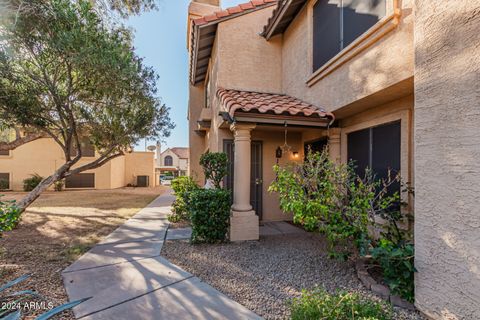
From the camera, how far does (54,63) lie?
746 cm

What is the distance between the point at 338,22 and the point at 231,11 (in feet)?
13.7

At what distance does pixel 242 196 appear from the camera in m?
6.66

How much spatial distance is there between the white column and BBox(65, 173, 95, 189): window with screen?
2431 centimetres

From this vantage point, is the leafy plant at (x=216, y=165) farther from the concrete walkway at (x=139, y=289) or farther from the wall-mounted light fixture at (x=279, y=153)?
the wall-mounted light fixture at (x=279, y=153)

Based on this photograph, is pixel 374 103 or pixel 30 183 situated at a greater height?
pixel 374 103

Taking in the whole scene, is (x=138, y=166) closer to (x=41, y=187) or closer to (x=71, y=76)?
(x=41, y=187)

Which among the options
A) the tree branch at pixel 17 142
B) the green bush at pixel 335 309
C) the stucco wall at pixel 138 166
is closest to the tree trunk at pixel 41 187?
the tree branch at pixel 17 142

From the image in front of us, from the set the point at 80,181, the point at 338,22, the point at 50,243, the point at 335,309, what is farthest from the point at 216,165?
the point at 80,181

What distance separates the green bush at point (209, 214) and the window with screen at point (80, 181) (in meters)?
23.8

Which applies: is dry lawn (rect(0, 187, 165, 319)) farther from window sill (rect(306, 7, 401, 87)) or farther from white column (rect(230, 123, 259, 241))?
window sill (rect(306, 7, 401, 87))

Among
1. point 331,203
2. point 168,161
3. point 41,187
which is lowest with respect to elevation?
point 41,187

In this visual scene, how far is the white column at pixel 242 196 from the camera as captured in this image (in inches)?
258

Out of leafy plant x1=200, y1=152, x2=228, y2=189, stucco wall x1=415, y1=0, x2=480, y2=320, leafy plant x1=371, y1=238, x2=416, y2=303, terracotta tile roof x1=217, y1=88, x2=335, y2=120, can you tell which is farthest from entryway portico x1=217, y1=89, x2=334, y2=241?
leafy plant x1=371, y1=238, x2=416, y2=303

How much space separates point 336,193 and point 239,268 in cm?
253
